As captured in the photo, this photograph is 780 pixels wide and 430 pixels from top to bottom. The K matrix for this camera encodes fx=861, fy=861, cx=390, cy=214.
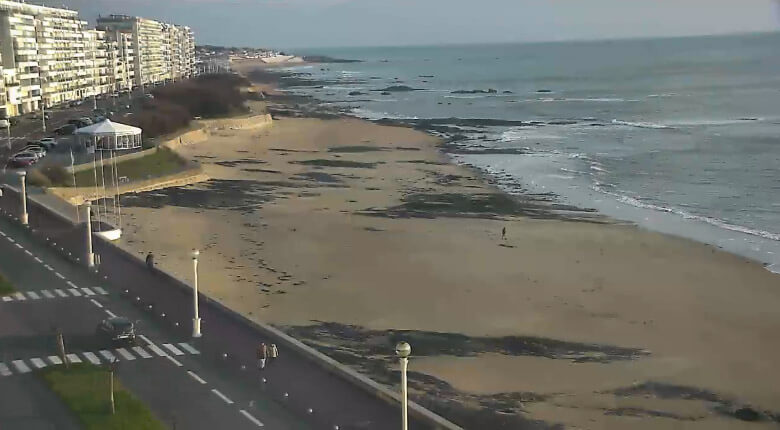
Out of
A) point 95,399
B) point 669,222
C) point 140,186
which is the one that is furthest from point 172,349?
point 669,222

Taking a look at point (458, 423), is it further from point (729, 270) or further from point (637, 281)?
point (729, 270)

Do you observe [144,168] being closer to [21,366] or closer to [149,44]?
[21,366]

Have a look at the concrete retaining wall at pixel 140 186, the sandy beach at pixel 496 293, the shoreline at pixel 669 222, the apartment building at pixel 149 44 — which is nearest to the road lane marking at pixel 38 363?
the sandy beach at pixel 496 293

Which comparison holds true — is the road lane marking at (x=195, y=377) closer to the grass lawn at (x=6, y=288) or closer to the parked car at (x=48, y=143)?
the grass lawn at (x=6, y=288)

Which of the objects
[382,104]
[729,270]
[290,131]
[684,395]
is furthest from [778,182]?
[382,104]

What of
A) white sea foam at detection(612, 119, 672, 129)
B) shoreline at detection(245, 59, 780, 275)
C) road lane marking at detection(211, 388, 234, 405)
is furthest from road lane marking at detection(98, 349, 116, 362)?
white sea foam at detection(612, 119, 672, 129)

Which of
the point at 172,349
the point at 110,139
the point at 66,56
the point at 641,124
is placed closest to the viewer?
the point at 172,349

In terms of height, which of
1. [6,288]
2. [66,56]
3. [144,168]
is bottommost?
[144,168]
